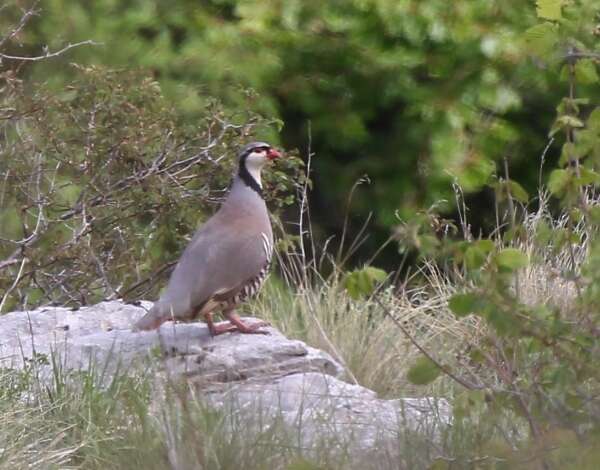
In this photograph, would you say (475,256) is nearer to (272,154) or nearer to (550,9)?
(550,9)

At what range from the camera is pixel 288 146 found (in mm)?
10648

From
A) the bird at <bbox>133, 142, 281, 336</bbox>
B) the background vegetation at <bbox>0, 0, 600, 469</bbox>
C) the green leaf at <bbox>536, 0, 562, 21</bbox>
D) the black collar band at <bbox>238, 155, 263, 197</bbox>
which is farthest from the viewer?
the black collar band at <bbox>238, 155, 263, 197</bbox>

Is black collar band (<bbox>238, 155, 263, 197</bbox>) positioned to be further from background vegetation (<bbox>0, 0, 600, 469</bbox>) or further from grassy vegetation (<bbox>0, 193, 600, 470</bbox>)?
grassy vegetation (<bbox>0, 193, 600, 470</bbox>)

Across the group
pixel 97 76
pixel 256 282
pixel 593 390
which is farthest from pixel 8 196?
pixel 593 390

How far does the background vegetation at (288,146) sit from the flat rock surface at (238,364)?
262 millimetres

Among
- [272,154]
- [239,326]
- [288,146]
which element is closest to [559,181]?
[239,326]

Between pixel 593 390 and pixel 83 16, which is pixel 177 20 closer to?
pixel 83 16

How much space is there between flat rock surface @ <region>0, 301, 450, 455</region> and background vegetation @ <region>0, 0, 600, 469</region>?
0.26 meters

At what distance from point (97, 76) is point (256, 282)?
1.90 meters

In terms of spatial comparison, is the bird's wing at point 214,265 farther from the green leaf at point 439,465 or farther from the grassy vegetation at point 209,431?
the green leaf at point 439,465

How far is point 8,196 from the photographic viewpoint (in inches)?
332

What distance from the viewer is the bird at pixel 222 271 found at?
6.58m

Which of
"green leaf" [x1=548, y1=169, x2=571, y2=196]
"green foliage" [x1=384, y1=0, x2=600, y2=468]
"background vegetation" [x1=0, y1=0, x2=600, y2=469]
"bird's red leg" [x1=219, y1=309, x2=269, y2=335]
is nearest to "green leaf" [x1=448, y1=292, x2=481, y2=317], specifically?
"green foliage" [x1=384, y1=0, x2=600, y2=468]

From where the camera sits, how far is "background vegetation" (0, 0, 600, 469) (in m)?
7.18
